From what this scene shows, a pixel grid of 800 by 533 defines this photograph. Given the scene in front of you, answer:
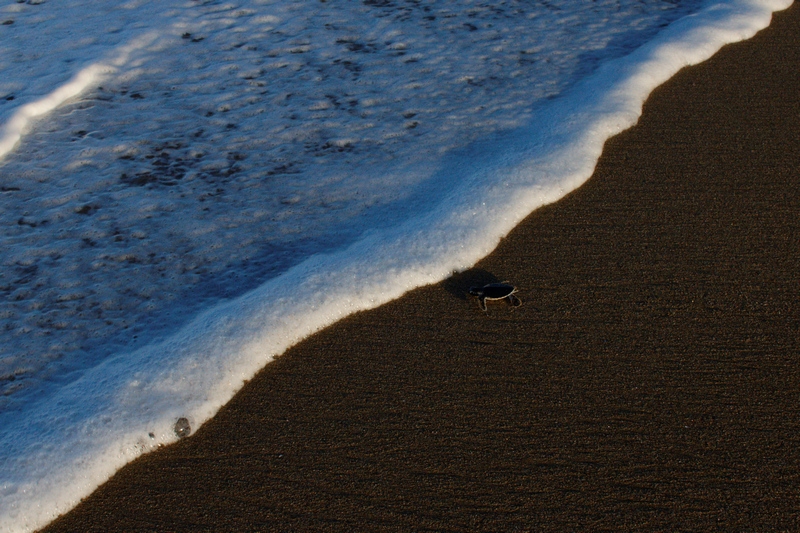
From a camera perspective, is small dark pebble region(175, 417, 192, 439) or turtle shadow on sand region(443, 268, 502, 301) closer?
small dark pebble region(175, 417, 192, 439)

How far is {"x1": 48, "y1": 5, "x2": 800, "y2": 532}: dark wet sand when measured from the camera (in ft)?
5.87

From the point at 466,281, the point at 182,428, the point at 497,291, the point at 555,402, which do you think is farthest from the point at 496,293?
the point at 182,428

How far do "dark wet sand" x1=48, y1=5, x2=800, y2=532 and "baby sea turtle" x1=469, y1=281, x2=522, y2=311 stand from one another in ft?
0.12

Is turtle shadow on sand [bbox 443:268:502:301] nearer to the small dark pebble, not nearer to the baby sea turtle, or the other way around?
the baby sea turtle

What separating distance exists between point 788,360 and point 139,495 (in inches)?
82.3

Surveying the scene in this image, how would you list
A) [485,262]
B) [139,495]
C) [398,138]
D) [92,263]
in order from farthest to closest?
[398,138]
[92,263]
[485,262]
[139,495]

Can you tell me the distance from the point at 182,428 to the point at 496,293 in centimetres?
116

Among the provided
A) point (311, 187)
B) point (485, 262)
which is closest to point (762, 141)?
point (485, 262)

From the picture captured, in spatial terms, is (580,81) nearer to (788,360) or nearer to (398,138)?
(398,138)

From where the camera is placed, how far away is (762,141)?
9.95 feet

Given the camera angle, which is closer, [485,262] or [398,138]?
[485,262]

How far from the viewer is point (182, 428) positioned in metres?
2.05

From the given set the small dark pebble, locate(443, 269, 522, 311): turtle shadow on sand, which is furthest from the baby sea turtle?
the small dark pebble

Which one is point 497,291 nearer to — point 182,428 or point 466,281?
point 466,281
